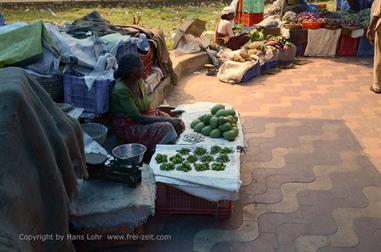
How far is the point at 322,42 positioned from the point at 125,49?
5642 mm

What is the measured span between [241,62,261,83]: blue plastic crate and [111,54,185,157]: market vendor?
3488 millimetres

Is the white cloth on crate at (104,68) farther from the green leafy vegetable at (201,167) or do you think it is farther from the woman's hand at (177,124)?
the green leafy vegetable at (201,167)

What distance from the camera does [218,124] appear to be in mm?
4262

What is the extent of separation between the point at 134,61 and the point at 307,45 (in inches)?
239

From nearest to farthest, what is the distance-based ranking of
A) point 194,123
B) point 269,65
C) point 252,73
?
point 194,123, point 252,73, point 269,65

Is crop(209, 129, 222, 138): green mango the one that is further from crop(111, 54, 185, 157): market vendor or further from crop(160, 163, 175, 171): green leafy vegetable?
crop(160, 163, 175, 171): green leafy vegetable

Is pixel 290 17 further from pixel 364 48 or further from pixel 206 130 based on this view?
pixel 206 130

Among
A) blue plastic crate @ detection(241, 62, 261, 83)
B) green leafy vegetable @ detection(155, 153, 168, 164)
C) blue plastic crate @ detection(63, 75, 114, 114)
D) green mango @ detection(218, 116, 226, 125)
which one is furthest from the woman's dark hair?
blue plastic crate @ detection(241, 62, 261, 83)

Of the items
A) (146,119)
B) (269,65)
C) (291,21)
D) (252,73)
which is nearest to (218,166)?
(146,119)

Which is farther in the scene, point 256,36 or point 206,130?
point 256,36

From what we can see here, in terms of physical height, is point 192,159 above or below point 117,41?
below

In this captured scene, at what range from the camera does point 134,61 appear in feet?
13.1

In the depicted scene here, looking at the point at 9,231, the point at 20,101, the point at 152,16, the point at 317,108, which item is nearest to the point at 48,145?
the point at 20,101

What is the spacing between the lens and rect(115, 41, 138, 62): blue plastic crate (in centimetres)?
468
